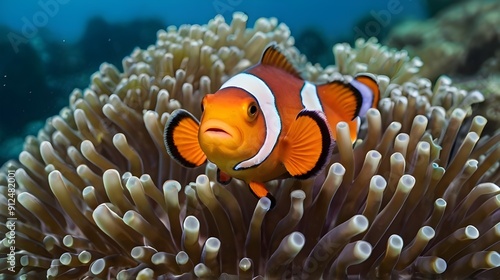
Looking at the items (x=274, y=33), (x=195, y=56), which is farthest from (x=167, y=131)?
(x=274, y=33)

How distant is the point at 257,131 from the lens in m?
0.95

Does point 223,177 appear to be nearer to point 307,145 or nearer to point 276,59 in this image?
point 307,145

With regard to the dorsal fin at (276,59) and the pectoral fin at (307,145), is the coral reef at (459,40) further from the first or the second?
the pectoral fin at (307,145)

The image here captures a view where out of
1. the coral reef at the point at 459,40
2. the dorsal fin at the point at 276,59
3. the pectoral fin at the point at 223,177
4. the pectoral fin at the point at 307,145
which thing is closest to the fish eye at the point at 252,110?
the pectoral fin at the point at 307,145

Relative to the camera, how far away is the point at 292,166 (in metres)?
1.03

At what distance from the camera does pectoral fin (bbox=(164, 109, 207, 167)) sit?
41.7 inches

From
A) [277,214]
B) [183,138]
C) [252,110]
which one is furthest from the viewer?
[277,214]

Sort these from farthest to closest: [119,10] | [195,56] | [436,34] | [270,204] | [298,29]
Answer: [119,10] → [298,29] → [436,34] → [195,56] → [270,204]

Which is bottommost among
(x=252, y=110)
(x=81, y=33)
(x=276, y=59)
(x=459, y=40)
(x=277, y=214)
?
(x=277, y=214)

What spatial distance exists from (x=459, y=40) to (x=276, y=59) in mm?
2578

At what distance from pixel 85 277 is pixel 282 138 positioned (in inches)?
27.3

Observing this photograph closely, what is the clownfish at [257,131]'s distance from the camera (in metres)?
0.90

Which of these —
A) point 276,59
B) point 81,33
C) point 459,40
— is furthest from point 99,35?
point 276,59

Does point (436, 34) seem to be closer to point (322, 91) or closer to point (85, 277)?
point (322, 91)
